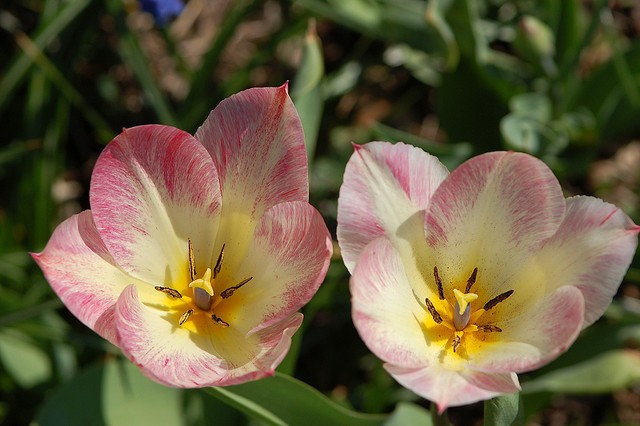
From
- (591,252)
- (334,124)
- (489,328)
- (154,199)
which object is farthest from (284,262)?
(334,124)

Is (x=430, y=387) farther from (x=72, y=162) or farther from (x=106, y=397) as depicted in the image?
(x=72, y=162)

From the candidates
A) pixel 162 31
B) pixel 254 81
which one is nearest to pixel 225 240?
pixel 162 31

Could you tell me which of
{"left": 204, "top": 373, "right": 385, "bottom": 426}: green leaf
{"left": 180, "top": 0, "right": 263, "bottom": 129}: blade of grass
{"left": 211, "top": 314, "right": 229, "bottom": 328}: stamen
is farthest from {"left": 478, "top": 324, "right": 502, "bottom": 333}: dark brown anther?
{"left": 180, "top": 0, "right": 263, "bottom": 129}: blade of grass

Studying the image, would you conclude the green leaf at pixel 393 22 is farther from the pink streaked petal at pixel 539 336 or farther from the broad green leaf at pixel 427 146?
the pink streaked petal at pixel 539 336

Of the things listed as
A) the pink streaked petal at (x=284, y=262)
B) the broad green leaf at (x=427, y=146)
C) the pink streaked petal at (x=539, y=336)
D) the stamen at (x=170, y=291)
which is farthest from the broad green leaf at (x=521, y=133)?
the stamen at (x=170, y=291)

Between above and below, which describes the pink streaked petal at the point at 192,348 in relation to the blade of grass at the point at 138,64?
below

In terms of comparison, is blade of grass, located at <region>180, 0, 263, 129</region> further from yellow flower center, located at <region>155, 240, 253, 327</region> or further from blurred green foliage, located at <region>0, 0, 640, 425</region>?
yellow flower center, located at <region>155, 240, 253, 327</region>
